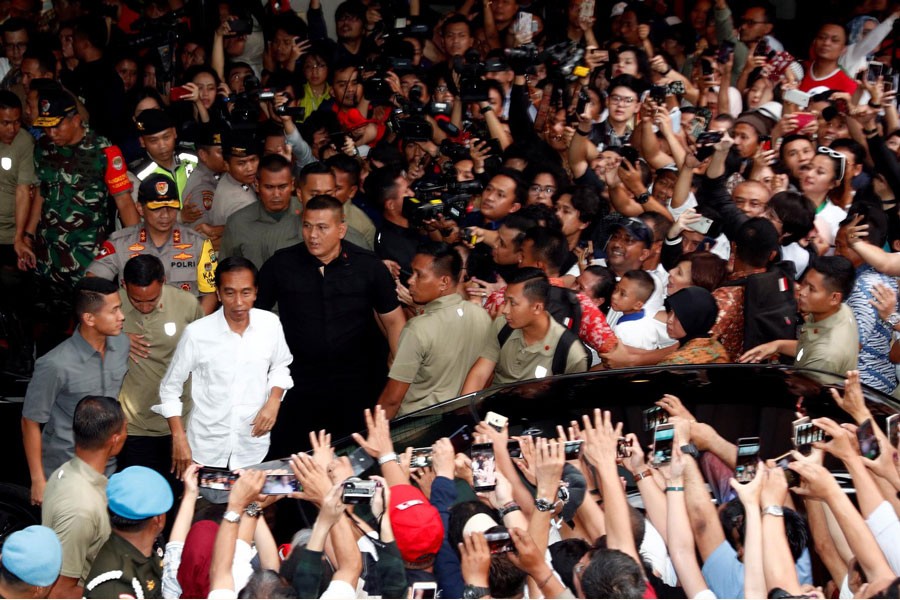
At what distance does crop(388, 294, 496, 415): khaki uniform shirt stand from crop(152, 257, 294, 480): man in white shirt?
2.12ft

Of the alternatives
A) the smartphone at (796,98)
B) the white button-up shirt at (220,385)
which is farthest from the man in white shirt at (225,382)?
the smartphone at (796,98)

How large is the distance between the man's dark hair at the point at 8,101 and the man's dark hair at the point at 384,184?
8.17ft

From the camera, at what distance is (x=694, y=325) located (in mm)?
5957

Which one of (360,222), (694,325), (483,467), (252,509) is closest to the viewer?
(252,509)

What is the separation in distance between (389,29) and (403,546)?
5.35 metres

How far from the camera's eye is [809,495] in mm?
Answer: 4227

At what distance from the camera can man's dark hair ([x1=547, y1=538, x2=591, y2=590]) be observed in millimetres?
4130

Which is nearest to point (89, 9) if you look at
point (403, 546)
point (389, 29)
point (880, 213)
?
point (389, 29)

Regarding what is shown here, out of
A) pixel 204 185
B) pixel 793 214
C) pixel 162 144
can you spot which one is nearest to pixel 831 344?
pixel 793 214

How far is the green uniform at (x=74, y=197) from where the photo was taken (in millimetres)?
7469

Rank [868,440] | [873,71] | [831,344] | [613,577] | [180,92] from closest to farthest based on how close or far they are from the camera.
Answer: [613,577], [868,440], [831,344], [873,71], [180,92]

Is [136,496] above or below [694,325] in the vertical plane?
above

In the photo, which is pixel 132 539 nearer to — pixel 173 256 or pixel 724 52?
pixel 173 256

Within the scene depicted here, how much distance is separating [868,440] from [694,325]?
1603 millimetres
